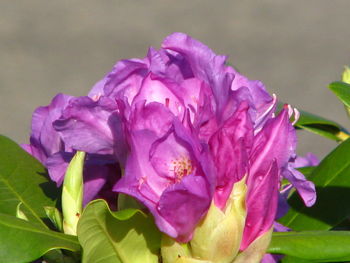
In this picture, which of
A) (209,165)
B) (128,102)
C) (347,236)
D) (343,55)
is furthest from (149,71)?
(343,55)

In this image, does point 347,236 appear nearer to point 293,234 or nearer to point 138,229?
point 293,234

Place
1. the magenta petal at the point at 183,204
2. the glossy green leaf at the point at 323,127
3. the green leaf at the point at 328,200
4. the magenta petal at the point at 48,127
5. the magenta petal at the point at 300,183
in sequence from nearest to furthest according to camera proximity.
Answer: the magenta petal at the point at 183,204 → the magenta petal at the point at 300,183 → the magenta petal at the point at 48,127 → the green leaf at the point at 328,200 → the glossy green leaf at the point at 323,127

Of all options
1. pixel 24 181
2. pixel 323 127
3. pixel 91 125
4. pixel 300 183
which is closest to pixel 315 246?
pixel 300 183

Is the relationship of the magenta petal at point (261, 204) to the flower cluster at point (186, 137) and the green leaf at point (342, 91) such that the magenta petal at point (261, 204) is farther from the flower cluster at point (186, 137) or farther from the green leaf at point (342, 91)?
the green leaf at point (342, 91)

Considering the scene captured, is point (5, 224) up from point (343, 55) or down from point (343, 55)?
up

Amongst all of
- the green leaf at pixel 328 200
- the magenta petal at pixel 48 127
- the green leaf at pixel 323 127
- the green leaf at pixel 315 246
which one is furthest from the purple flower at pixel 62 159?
the green leaf at pixel 323 127
